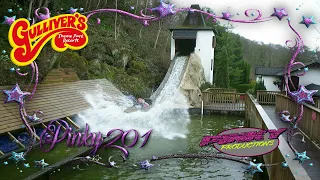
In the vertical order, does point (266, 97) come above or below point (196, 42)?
below

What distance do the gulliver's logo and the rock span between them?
12453 millimetres

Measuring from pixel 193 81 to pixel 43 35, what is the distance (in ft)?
52.8

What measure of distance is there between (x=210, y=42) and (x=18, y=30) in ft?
65.1

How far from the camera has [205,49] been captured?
2294cm

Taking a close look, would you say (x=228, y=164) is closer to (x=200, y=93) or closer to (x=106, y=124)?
(x=106, y=124)

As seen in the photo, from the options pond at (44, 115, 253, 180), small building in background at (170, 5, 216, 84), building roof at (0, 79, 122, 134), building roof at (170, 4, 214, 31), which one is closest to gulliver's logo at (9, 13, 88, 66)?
building roof at (0, 79, 122, 134)

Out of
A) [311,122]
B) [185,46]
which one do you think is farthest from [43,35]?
[185,46]

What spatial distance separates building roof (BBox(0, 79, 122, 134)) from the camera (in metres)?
4.71

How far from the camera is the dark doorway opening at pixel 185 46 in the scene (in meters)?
23.3

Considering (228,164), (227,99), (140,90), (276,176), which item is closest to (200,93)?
(227,99)

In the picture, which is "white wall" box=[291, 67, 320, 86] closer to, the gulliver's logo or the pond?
the pond

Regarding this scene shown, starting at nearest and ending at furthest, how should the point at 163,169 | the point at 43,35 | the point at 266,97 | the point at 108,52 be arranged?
the point at 43,35
the point at 163,169
the point at 108,52
the point at 266,97

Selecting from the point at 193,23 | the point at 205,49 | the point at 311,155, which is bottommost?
the point at 311,155

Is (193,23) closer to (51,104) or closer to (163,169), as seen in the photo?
(163,169)
